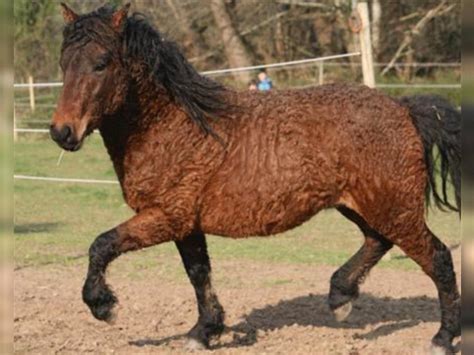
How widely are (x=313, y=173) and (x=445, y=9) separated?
22.2m

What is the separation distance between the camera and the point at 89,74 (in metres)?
4.83

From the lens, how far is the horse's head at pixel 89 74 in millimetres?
4656

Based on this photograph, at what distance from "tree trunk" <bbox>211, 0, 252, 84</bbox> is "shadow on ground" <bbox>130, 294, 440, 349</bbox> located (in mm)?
21191

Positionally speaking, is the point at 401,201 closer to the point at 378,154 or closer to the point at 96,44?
the point at 378,154

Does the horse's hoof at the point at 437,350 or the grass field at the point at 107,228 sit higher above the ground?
the horse's hoof at the point at 437,350

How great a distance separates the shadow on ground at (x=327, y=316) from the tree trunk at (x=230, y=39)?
21.2 meters

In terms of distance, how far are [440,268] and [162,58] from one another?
7.47 feet

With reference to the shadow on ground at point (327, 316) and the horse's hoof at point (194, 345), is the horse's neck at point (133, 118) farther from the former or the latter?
the shadow on ground at point (327, 316)

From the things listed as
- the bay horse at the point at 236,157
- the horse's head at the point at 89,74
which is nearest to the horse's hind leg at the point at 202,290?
the bay horse at the point at 236,157

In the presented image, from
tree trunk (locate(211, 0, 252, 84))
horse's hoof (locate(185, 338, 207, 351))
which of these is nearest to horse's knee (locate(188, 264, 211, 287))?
horse's hoof (locate(185, 338, 207, 351))

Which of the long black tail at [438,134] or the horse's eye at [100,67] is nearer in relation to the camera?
the horse's eye at [100,67]

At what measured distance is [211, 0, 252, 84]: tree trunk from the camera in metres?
28.3

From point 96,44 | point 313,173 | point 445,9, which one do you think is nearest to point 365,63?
point 313,173

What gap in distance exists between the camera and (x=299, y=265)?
9.73 metres
